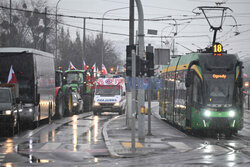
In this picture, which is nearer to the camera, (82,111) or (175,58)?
(175,58)

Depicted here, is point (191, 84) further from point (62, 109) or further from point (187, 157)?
point (62, 109)

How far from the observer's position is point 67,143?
2070cm

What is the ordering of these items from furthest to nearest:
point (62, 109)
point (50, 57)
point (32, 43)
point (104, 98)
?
point (32, 43) → point (104, 98) → point (62, 109) → point (50, 57)

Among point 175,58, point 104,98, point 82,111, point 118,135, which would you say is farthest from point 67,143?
point 82,111

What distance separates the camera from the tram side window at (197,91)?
933 inches

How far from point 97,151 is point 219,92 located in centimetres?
718

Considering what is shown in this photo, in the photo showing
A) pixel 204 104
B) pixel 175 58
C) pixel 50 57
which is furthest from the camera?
pixel 50 57

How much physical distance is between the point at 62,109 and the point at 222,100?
16.9 metres

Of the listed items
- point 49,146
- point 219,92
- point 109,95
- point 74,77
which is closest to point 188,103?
point 219,92

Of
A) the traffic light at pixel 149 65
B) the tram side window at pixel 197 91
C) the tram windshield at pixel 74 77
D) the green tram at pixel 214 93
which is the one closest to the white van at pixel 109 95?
the tram windshield at pixel 74 77

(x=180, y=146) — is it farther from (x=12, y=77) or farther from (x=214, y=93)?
(x=12, y=77)

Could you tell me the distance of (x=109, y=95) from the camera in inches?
1682

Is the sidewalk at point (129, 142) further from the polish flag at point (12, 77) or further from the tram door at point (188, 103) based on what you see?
the polish flag at point (12, 77)

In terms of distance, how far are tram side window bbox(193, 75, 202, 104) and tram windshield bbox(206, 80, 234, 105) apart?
315 millimetres
